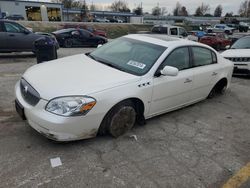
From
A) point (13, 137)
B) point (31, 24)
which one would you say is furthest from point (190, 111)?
point (31, 24)

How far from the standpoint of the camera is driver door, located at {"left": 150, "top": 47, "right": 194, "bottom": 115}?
3704 mm

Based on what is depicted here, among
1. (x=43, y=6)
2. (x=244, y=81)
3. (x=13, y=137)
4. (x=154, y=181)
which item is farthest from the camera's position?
(x=43, y=6)

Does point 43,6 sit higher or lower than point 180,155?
higher

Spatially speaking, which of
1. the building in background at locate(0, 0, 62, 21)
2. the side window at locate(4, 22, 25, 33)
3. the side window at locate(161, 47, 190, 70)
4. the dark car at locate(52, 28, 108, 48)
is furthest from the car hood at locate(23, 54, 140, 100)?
the building in background at locate(0, 0, 62, 21)

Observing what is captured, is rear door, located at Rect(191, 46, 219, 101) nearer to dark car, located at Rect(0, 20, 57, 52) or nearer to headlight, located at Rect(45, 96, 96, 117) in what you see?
headlight, located at Rect(45, 96, 96, 117)

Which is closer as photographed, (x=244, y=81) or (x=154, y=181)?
(x=154, y=181)

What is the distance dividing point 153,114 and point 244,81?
4983mm

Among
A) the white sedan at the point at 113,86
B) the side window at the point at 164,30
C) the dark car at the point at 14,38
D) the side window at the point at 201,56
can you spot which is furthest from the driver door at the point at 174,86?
the side window at the point at 164,30

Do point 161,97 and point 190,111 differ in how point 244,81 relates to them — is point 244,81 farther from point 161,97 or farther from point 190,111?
point 161,97

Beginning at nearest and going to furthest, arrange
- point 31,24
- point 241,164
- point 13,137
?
point 241,164 → point 13,137 → point 31,24

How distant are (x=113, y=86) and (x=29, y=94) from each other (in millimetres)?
1135

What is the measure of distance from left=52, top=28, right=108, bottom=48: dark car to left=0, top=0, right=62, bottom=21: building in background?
39.6 metres

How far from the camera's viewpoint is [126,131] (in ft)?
11.8

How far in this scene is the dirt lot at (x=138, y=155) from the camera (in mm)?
2580
